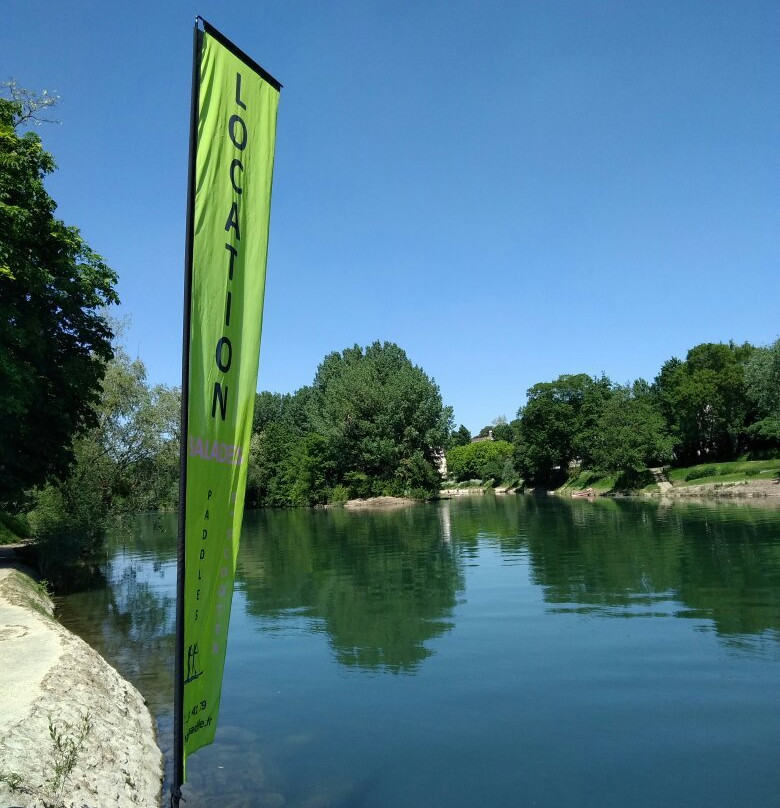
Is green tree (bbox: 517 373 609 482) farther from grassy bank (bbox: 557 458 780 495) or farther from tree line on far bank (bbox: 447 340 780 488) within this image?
grassy bank (bbox: 557 458 780 495)

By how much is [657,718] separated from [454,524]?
36.7 metres

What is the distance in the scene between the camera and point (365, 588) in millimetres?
21469

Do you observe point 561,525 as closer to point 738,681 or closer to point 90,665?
point 738,681

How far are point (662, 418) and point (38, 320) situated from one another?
7028 centimetres

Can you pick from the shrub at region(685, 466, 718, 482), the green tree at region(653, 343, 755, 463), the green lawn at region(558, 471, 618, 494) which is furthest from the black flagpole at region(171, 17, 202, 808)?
the green tree at region(653, 343, 755, 463)

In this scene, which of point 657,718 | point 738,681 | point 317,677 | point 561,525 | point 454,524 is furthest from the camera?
point 454,524

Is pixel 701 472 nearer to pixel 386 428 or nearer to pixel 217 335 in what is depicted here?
pixel 386 428

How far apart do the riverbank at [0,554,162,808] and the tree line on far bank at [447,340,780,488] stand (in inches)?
2437

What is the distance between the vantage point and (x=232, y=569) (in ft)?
16.1

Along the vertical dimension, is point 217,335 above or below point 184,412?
above

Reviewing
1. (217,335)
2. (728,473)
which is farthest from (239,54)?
(728,473)

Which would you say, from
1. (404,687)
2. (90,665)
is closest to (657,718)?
(404,687)

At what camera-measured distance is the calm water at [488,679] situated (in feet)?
25.3

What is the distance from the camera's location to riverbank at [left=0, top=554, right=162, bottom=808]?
224 inches
